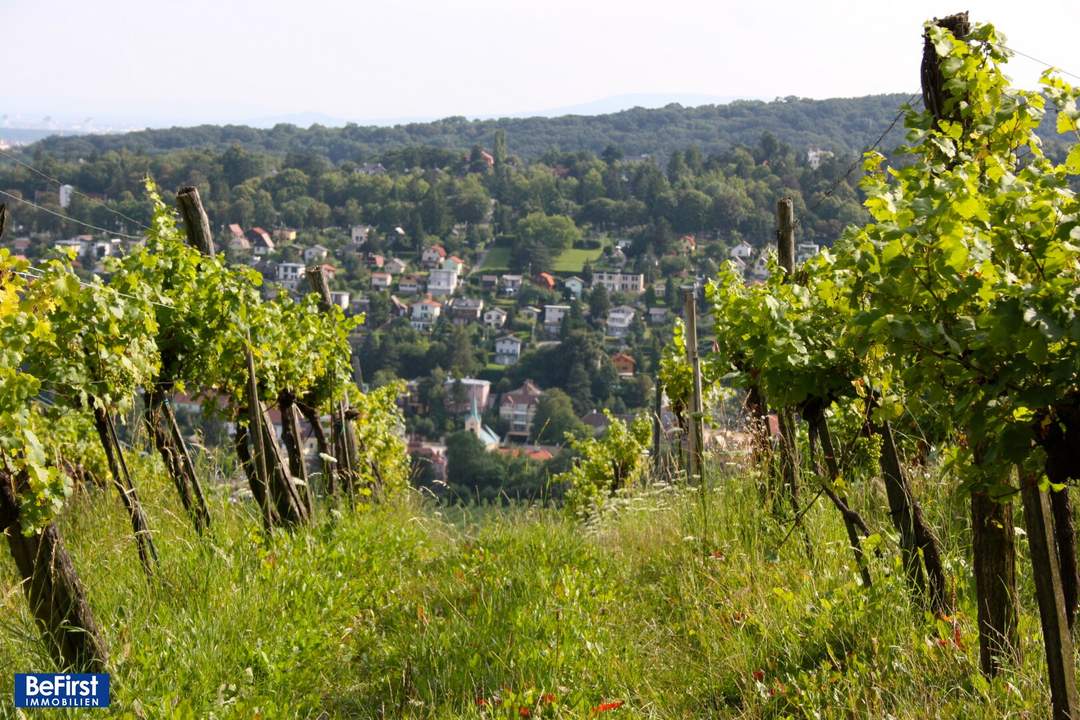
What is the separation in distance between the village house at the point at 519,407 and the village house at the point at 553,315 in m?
13.3

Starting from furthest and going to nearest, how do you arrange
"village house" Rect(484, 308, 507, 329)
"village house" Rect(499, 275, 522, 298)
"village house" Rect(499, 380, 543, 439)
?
1. "village house" Rect(499, 275, 522, 298)
2. "village house" Rect(484, 308, 507, 329)
3. "village house" Rect(499, 380, 543, 439)

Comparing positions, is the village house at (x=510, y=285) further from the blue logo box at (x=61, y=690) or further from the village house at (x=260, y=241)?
the blue logo box at (x=61, y=690)

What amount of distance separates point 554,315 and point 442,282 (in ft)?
32.5

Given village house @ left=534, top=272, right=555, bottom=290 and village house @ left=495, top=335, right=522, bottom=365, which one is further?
village house @ left=534, top=272, right=555, bottom=290

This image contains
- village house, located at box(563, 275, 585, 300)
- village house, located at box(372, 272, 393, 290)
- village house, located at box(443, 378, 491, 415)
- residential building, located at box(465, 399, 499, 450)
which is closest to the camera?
residential building, located at box(465, 399, 499, 450)

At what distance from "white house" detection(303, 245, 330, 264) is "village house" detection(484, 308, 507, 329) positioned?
35.3 feet

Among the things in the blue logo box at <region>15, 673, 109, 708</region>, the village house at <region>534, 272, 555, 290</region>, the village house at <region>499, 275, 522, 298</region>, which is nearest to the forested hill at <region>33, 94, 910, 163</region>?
the village house at <region>534, 272, 555, 290</region>

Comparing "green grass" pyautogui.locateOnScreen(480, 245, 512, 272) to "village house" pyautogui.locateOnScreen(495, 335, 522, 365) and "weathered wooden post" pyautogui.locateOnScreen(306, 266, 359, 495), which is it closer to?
"village house" pyautogui.locateOnScreen(495, 335, 522, 365)

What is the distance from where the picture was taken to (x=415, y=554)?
18.9 ft

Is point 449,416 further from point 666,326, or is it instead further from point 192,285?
point 192,285

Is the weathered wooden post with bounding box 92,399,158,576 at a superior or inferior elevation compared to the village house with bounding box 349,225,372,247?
superior

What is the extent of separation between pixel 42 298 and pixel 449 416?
34467 millimetres

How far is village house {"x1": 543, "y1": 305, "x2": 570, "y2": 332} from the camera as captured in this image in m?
53.2

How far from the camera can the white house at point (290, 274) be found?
51.9m
